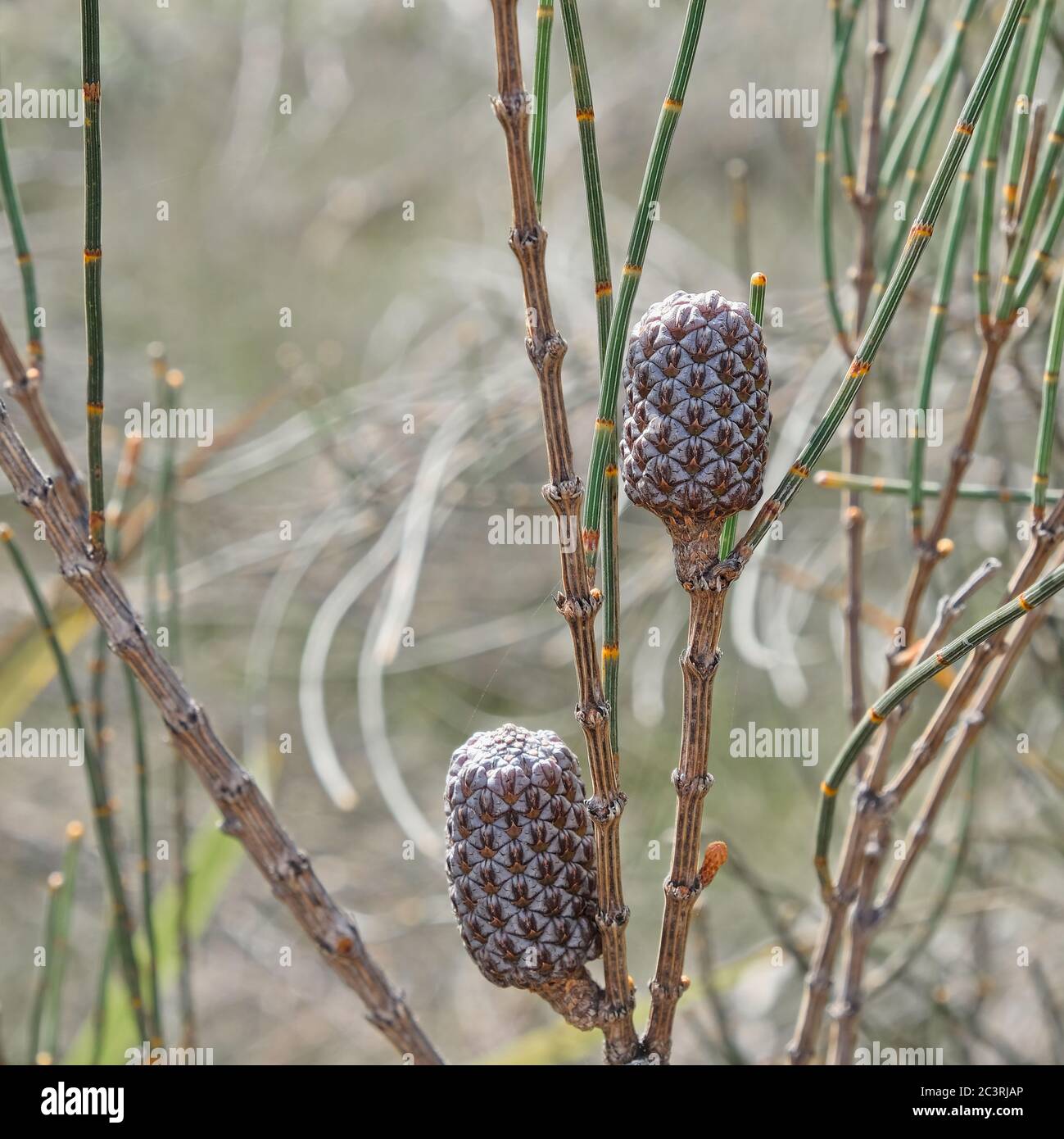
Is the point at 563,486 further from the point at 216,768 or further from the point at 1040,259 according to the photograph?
the point at 1040,259

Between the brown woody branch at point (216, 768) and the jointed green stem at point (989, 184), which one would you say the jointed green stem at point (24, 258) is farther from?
the jointed green stem at point (989, 184)

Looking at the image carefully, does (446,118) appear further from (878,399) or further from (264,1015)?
(264,1015)

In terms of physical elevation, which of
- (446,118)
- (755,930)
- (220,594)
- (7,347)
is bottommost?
(755,930)

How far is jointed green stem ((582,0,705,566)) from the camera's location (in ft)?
1.12

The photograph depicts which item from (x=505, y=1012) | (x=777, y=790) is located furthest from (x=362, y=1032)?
(x=777, y=790)

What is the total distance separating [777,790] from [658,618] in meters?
0.60

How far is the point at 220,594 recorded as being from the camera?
1723mm

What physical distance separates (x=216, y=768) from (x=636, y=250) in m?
0.26

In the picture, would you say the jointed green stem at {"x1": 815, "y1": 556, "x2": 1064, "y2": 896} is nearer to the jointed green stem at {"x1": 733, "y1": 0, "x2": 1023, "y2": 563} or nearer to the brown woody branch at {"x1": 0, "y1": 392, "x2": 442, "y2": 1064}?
the jointed green stem at {"x1": 733, "y1": 0, "x2": 1023, "y2": 563}

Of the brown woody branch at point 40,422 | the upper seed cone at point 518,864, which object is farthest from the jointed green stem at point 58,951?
the upper seed cone at point 518,864

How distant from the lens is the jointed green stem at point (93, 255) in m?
0.38

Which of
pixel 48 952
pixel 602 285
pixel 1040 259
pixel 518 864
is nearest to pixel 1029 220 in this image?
pixel 1040 259

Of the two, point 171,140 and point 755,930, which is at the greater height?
point 171,140

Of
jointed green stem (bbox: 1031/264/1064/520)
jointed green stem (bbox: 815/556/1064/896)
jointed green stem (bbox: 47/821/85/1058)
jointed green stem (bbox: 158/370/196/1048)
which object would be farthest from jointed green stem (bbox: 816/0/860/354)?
jointed green stem (bbox: 47/821/85/1058)
